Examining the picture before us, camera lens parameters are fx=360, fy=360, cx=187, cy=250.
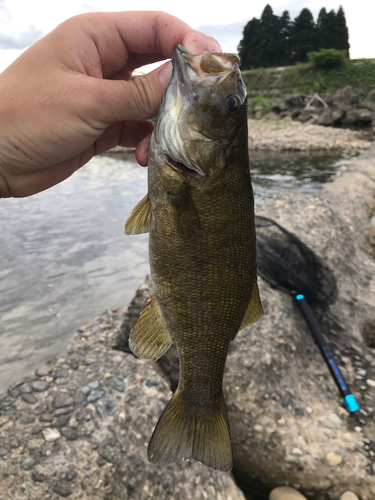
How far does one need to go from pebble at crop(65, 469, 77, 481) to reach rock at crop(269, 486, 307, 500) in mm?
1738

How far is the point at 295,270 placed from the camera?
4.71m

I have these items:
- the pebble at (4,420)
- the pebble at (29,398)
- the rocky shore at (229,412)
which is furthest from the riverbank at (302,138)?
the pebble at (4,420)

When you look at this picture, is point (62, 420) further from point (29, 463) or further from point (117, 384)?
point (117, 384)

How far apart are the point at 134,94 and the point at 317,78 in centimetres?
5792

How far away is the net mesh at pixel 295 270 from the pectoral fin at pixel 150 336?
2952 millimetres

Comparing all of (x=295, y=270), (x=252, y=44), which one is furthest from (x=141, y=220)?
(x=252, y=44)

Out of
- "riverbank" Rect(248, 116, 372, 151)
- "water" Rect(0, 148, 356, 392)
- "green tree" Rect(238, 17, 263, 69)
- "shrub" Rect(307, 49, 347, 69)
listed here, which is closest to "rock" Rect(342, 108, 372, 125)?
"riverbank" Rect(248, 116, 372, 151)

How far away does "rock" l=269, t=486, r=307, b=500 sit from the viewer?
9.95 feet

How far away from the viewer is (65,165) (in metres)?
2.81

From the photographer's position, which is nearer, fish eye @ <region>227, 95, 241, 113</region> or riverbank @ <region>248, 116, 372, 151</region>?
fish eye @ <region>227, 95, 241, 113</region>

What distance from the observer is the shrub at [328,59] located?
50.0 metres

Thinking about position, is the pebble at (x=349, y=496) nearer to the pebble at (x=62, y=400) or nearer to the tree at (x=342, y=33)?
the pebble at (x=62, y=400)

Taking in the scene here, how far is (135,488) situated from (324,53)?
5922 centimetres

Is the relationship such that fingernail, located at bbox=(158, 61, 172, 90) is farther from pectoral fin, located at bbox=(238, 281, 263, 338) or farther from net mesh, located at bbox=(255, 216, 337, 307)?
net mesh, located at bbox=(255, 216, 337, 307)
